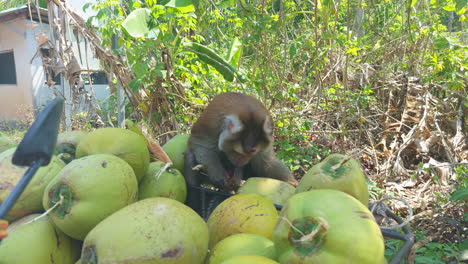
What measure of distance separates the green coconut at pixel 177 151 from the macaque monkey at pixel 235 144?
6cm

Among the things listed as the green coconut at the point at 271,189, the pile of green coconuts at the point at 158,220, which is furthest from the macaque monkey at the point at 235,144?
the pile of green coconuts at the point at 158,220

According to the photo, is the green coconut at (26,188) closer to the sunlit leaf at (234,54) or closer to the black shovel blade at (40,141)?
the black shovel blade at (40,141)

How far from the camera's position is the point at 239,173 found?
8.75ft

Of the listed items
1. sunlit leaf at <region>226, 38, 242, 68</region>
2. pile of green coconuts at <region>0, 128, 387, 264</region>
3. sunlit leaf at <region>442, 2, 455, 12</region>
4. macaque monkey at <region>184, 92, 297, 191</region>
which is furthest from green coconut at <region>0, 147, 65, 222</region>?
sunlit leaf at <region>442, 2, 455, 12</region>

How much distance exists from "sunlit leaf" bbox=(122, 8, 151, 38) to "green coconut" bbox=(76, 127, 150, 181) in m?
2.37

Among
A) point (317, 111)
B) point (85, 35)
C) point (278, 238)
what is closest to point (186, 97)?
point (85, 35)

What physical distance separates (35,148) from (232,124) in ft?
6.07

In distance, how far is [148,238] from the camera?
93 centimetres

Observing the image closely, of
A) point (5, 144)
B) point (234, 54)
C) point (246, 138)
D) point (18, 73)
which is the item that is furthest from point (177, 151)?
point (18, 73)

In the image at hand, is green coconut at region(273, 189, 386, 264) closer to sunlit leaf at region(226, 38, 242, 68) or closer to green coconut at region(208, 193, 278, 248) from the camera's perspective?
green coconut at region(208, 193, 278, 248)

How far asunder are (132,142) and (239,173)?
51.1 inches

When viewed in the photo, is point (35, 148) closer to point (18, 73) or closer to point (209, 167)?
point (209, 167)

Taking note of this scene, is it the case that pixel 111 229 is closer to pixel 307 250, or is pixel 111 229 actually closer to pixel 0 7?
pixel 307 250

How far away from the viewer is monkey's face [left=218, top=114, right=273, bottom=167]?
2473 mm
